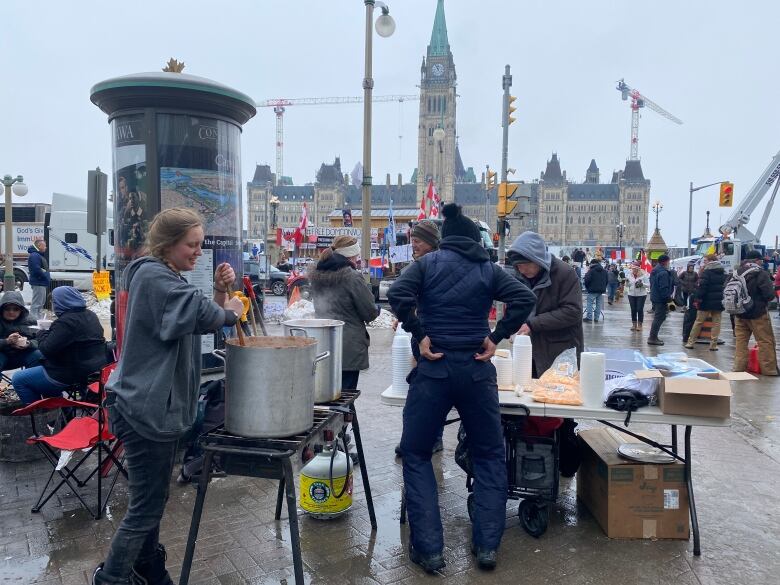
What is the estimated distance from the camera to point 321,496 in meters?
4.15

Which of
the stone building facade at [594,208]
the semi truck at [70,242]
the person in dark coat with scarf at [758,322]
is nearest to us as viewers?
the person in dark coat with scarf at [758,322]

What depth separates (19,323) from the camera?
21.7 ft

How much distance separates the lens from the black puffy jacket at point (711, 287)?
461 inches

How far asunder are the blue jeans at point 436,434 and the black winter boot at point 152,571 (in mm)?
1372

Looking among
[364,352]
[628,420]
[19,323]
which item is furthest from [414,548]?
[19,323]

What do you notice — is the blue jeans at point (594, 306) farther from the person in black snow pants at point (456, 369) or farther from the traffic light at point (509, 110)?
the person in black snow pants at point (456, 369)

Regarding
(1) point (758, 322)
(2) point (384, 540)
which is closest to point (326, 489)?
(2) point (384, 540)

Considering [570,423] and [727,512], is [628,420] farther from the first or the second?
[727,512]

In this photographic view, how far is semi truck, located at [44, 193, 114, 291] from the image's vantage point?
20641 millimetres

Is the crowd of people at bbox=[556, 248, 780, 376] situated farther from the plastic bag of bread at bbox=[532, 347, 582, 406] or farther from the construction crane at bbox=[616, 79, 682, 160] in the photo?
the construction crane at bbox=[616, 79, 682, 160]

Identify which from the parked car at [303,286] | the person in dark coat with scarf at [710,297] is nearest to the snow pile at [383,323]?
the parked car at [303,286]

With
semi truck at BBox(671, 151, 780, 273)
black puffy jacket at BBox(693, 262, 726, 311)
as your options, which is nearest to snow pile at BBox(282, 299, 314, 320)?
black puffy jacket at BBox(693, 262, 726, 311)

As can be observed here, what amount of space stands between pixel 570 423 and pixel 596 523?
2.31 feet

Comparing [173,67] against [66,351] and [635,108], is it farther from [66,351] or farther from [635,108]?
[635,108]
